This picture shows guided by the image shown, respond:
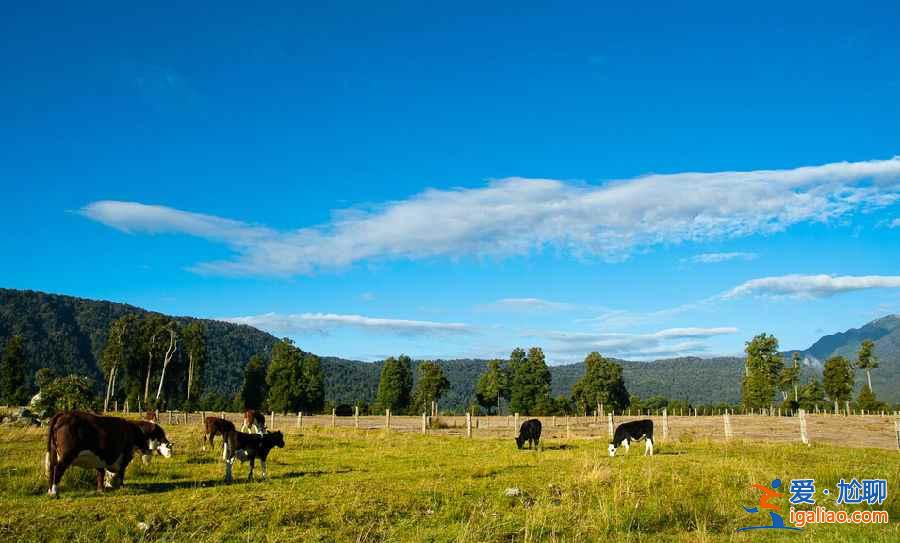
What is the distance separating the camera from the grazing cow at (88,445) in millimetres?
12359

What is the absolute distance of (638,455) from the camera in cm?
2228

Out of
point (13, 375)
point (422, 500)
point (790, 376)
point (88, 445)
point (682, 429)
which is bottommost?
point (682, 429)

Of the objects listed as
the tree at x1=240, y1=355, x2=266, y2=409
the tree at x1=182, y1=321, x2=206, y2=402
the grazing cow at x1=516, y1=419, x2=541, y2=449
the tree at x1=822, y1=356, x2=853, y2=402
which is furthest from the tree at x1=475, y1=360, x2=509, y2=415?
the grazing cow at x1=516, y1=419, x2=541, y2=449

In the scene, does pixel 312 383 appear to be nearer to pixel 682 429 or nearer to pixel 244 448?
pixel 682 429

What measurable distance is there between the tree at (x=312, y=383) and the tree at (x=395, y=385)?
9693 mm

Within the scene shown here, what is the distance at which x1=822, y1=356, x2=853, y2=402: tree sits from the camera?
87887mm

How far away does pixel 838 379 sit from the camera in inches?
3472

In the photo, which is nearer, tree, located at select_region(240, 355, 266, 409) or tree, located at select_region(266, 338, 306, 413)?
tree, located at select_region(266, 338, 306, 413)

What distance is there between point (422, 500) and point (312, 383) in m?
77.0

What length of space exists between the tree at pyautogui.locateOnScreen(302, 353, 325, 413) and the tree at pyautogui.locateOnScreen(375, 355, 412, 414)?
9693 mm

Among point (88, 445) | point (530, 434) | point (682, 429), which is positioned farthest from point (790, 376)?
point (88, 445)

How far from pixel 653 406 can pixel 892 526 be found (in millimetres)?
126614

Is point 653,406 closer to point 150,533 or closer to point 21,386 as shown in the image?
point 21,386

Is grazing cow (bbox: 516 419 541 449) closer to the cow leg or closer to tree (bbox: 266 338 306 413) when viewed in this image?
the cow leg
